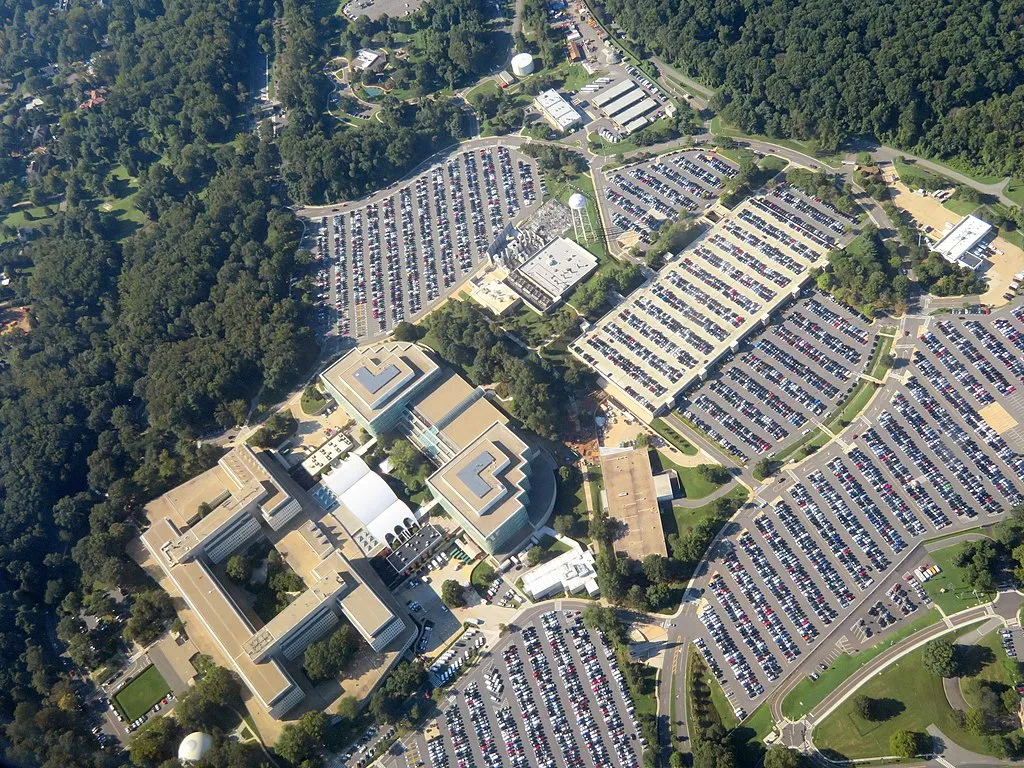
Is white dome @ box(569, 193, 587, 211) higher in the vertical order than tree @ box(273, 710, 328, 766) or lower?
higher

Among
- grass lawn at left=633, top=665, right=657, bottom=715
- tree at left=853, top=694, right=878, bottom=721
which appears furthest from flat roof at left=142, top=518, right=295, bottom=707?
tree at left=853, top=694, right=878, bottom=721

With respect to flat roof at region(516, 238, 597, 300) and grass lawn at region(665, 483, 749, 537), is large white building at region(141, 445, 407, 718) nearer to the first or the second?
grass lawn at region(665, 483, 749, 537)

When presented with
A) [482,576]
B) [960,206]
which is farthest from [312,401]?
[960,206]

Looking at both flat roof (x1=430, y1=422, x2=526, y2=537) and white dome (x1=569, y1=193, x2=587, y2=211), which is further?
white dome (x1=569, y1=193, x2=587, y2=211)

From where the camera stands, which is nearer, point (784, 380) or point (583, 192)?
point (784, 380)

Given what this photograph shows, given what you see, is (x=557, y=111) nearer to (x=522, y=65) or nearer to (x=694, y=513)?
(x=522, y=65)

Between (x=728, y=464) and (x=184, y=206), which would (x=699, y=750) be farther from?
(x=184, y=206)
